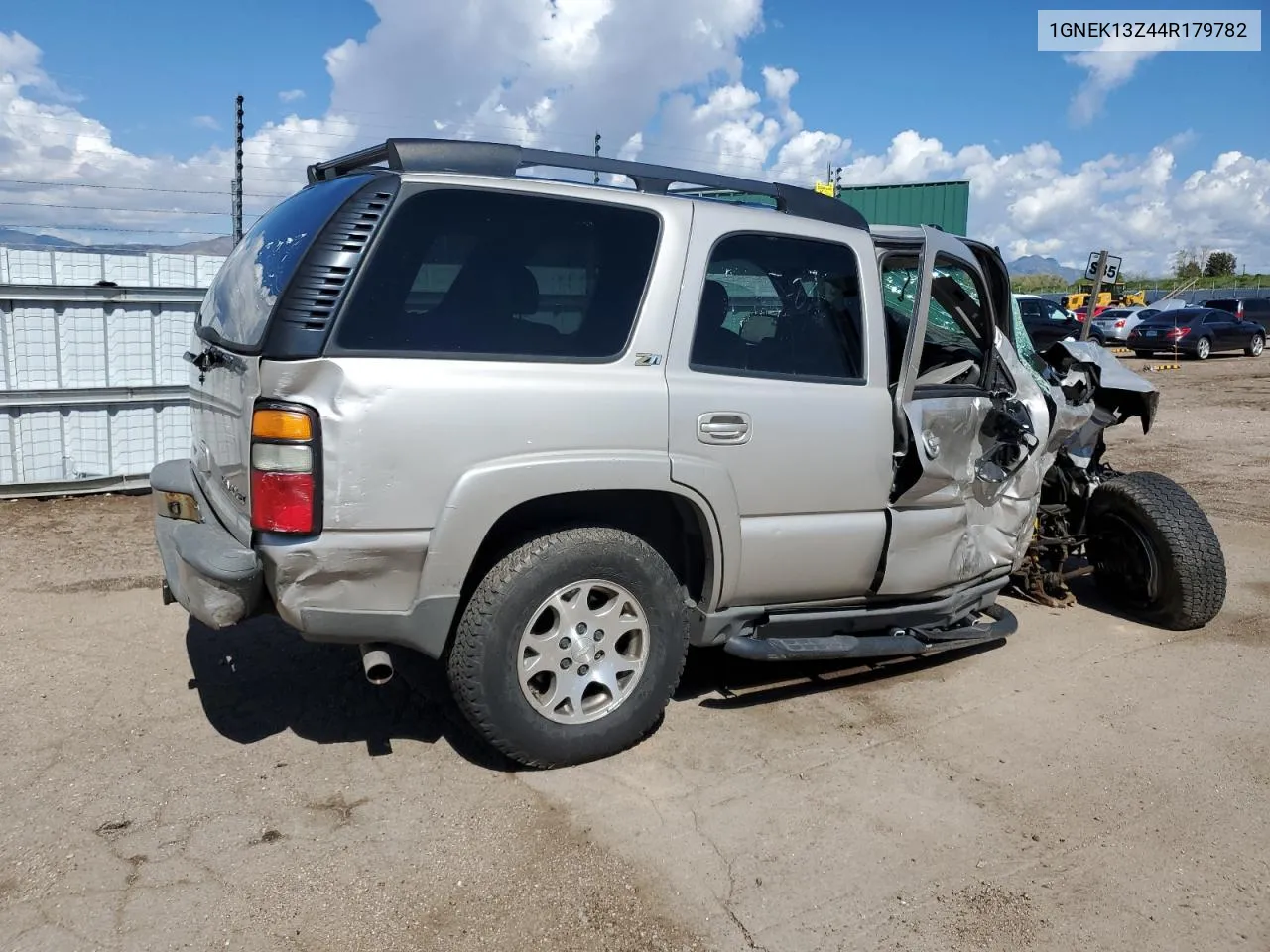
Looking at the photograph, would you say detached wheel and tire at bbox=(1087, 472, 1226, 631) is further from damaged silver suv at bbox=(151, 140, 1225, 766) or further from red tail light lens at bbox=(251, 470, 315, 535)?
red tail light lens at bbox=(251, 470, 315, 535)

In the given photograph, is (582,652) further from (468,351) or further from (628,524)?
(468,351)

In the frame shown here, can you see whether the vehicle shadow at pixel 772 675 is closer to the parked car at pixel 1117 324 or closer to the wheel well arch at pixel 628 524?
the wheel well arch at pixel 628 524

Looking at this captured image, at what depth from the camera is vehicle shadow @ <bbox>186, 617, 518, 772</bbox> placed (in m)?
3.97

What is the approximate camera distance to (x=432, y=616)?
333 cm

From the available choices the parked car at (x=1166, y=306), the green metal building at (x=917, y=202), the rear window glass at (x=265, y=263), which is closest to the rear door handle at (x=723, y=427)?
the rear window glass at (x=265, y=263)

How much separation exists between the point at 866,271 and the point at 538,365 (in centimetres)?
156

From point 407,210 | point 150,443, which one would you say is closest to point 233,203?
point 150,443

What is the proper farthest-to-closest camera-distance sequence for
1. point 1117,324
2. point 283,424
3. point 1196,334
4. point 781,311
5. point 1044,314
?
point 1117,324 < point 1196,334 < point 1044,314 < point 781,311 < point 283,424

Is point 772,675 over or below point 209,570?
below

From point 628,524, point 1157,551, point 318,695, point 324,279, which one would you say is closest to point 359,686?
point 318,695

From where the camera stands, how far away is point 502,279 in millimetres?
3463

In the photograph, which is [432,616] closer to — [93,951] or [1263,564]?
[93,951]

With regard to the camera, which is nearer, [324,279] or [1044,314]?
[324,279]

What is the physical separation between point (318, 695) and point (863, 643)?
230 centimetres
